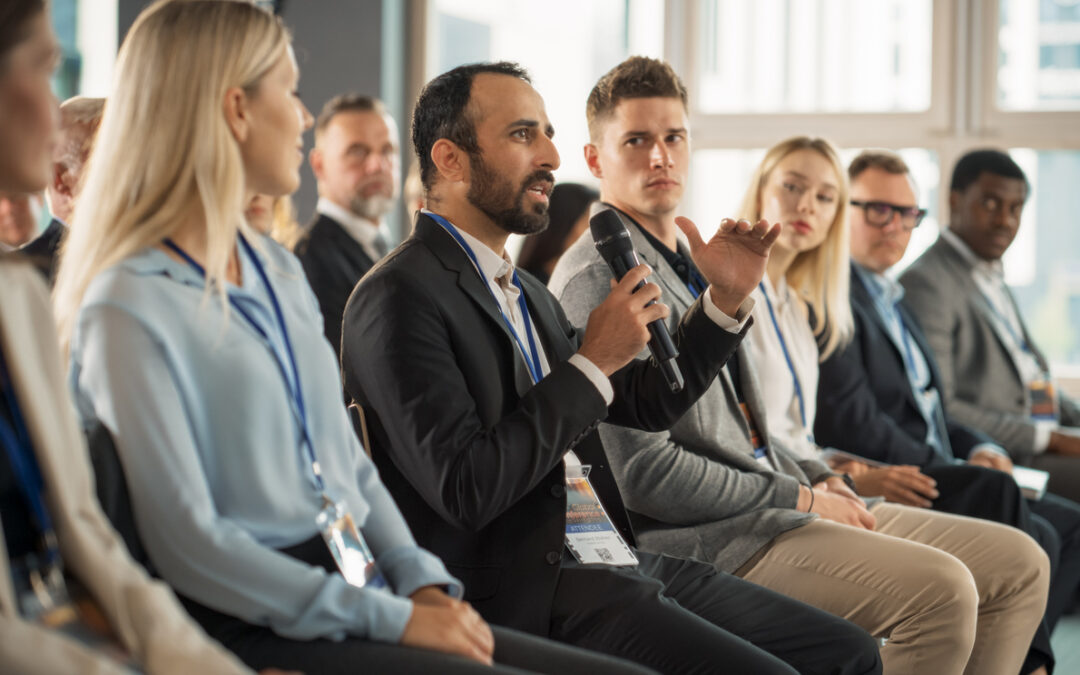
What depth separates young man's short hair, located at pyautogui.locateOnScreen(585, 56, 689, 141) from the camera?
2.47 metres

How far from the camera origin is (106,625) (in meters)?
1.09

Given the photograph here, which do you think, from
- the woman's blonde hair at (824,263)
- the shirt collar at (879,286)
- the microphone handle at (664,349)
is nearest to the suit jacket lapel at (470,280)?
the microphone handle at (664,349)

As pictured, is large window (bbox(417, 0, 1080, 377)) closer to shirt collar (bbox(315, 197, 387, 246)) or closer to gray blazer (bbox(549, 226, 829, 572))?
shirt collar (bbox(315, 197, 387, 246))

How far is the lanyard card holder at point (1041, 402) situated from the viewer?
4004 millimetres

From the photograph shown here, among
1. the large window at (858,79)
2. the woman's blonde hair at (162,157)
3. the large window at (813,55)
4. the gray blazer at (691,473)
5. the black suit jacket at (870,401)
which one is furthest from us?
the large window at (813,55)

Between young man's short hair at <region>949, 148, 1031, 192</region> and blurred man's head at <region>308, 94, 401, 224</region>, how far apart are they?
2224mm

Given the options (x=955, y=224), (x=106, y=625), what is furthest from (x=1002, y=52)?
(x=106, y=625)

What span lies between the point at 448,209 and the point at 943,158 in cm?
400

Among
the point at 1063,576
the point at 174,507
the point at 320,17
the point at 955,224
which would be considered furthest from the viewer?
the point at 320,17

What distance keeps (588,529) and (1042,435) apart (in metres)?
2.57

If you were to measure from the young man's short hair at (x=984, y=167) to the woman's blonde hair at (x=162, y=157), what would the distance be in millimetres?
3552

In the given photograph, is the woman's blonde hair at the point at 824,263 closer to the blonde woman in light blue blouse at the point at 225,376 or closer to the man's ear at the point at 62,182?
the man's ear at the point at 62,182

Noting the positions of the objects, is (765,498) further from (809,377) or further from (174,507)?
(174,507)

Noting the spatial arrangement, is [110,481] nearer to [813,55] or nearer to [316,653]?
[316,653]
